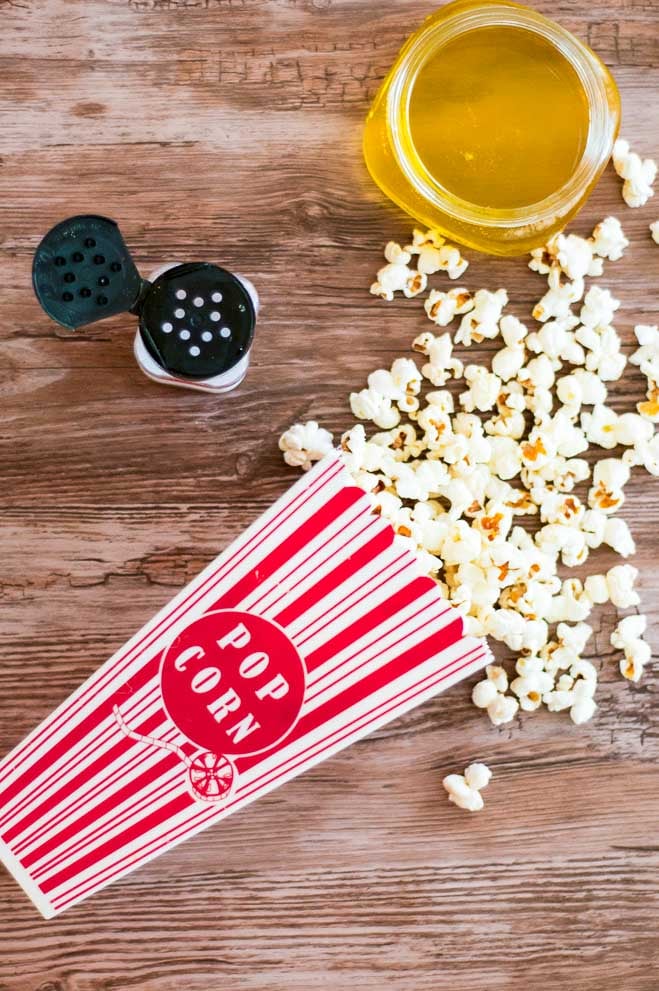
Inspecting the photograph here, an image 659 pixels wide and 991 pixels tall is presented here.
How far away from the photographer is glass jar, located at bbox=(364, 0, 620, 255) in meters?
0.76

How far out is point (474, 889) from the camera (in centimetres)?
80

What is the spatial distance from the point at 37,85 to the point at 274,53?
204mm

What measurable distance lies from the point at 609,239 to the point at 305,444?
32cm

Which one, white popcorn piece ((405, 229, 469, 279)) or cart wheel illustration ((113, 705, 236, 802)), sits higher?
white popcorn piece ((405, 229, 469, 279))

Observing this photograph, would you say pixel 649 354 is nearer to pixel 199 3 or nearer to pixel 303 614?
pixel 303 614

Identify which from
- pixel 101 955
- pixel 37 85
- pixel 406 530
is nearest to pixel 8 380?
pixel 37 85

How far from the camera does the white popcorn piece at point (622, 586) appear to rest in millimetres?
795

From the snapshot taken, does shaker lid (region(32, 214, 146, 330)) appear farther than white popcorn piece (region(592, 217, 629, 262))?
No

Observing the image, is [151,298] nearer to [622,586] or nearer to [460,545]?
[460,545]

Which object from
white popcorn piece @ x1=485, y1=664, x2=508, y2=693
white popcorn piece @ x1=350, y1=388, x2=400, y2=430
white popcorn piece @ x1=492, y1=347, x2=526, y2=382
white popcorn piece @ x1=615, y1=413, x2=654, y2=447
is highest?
white popcorn piece @ x1=492, y1=347, x2=526, y2=382

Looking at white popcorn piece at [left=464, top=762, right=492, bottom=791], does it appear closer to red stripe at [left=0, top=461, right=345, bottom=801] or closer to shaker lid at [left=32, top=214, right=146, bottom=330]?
red stripe at [left=0, top=461, right=345, bottom=801]

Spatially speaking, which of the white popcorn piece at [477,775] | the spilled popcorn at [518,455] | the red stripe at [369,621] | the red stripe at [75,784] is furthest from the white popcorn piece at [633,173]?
the red stripe at [75,784]

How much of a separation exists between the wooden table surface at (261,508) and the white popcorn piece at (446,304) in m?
0.02

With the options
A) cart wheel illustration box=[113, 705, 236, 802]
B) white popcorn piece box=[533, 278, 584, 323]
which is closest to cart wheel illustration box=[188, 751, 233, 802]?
cart wheel illustration box=[113, 705, 236, 802]
